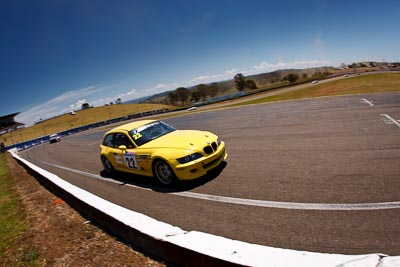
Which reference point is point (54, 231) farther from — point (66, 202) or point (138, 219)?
point (138, 219)

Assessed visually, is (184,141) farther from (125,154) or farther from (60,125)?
(60,125)

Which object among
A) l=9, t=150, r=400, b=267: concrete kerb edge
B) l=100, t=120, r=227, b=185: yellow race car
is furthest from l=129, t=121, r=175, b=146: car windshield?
l=9, t=150, r=400, b=267: concrete kerb edge

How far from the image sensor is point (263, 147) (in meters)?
8.98

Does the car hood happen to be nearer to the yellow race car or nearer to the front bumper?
the yellow race car

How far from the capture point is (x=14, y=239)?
4918 millimetres

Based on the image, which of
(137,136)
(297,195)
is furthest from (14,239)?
(297,195)

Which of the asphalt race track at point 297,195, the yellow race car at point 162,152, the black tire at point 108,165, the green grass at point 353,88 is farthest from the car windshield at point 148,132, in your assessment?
the green grass at point 353,88

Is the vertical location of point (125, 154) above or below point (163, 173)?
above

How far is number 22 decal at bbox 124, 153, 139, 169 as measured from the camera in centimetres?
733

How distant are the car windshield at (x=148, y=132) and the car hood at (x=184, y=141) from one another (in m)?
0.28

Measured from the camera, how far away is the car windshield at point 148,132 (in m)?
7.49

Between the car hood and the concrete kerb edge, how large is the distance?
7.71ft

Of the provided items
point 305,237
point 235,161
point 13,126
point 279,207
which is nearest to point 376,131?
point 235,161

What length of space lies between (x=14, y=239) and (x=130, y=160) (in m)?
3.19
